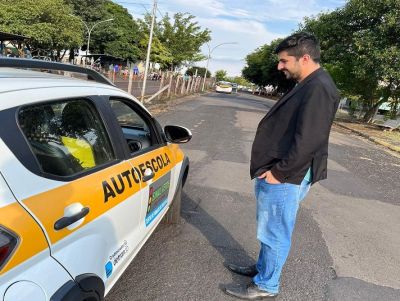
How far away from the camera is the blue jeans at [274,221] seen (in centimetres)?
292

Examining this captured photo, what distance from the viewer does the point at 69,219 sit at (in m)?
1.91

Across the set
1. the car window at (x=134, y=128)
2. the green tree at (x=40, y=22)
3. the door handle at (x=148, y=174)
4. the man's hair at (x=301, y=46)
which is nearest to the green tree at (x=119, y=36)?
the green tree at (x=40, y=22)

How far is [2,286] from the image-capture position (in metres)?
1.53

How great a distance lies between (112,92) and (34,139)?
3.11 ft

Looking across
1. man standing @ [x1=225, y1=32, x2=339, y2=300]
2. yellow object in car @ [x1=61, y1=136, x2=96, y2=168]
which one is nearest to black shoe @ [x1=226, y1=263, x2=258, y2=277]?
man standing @ [x1=225, y1=32, x2=339, y2=300]

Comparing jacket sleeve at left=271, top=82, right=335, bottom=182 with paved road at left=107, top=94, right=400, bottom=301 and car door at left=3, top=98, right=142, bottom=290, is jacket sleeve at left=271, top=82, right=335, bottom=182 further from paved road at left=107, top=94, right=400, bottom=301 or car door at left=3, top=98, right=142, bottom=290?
paved road at left=107, top=94, right=400, bottom=301

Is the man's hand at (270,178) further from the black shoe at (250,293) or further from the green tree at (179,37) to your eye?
the green tree at (179,37)

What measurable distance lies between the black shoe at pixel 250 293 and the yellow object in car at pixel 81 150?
1.57 meters

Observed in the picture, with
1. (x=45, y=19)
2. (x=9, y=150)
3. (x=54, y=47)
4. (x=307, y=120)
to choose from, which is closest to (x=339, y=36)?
(x=307, y=120)

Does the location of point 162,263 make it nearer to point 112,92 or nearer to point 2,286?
point 112,92

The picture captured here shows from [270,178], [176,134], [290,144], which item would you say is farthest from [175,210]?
[290,144]

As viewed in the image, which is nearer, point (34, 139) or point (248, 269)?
point (34, 139)

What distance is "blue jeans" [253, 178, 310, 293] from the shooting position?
292 cm

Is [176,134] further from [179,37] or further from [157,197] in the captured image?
[179,37]
